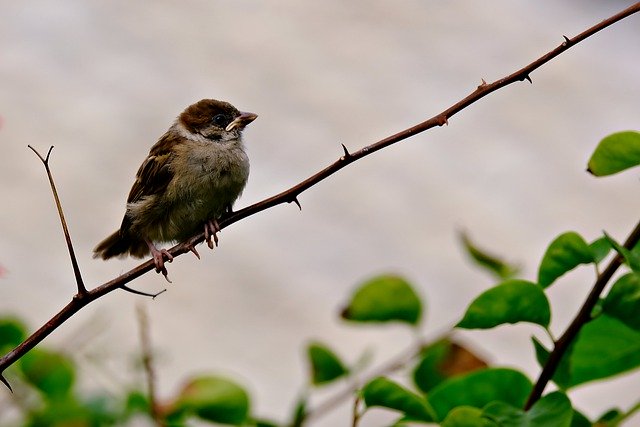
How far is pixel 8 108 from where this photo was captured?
15.7ft

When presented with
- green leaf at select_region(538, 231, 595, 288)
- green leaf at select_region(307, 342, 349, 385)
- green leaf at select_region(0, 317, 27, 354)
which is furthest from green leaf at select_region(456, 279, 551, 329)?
green leaf at select_region(0, 317, 27, 354)

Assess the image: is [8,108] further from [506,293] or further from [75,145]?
[506,293]

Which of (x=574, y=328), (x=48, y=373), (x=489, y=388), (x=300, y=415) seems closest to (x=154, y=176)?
(x=48, y=373)

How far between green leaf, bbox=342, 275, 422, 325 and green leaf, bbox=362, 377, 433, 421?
279 millimetres

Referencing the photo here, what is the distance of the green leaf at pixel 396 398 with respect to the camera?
35.5 inches

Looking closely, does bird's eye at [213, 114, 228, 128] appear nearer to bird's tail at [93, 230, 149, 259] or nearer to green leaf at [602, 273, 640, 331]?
bird's tail at [93, 230, 149, 259]

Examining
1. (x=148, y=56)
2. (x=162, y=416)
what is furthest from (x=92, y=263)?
(x=162, y=416)

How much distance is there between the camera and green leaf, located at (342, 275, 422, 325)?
1201 mm

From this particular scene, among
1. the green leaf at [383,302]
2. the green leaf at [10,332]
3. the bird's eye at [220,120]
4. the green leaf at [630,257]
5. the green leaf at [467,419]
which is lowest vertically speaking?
the green leaf at [467,419]

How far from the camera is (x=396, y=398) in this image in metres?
0.91

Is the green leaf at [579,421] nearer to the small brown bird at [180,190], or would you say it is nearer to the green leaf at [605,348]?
the green leaf at [605,348]

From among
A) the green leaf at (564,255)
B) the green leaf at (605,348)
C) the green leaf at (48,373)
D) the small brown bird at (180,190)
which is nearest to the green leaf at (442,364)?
the green leaf at (605,348)

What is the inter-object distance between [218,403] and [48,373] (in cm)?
39

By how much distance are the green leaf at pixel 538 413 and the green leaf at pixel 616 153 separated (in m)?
0.20
